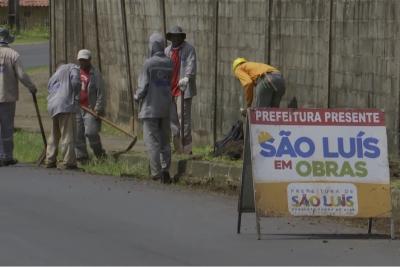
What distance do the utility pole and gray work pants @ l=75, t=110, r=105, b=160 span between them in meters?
41.1

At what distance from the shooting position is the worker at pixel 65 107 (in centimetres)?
1377

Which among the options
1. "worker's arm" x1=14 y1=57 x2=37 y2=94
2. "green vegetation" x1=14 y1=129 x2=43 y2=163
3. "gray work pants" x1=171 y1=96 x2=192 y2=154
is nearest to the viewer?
"gray work pants" x1=171 y1=96 x2=192 y2=154

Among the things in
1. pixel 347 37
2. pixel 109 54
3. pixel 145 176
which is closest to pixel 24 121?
pixel 109 54

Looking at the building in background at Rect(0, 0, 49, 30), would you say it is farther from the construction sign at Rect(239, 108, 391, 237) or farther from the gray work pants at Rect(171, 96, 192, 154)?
the construction sign at Rect(239, 108, 391, 237)

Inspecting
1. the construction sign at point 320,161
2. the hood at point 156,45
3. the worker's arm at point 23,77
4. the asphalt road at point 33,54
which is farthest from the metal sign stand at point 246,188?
the asphalt road at point 33,54

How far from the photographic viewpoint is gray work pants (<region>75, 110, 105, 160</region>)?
14.5m

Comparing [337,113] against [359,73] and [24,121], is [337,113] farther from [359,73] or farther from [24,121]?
[24,121]

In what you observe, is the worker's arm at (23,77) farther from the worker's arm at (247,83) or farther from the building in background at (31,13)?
the building in background at (31,13)

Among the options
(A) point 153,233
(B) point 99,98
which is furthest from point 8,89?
(A) point 153,233

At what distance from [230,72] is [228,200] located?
424 centimetres

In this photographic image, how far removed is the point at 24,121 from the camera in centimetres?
2055

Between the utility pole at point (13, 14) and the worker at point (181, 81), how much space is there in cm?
4177

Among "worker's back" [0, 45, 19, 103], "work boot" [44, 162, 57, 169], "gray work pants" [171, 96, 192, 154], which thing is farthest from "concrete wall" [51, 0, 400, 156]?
"worker's back" [0, 45, 19, 103]

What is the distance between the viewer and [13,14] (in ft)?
186
